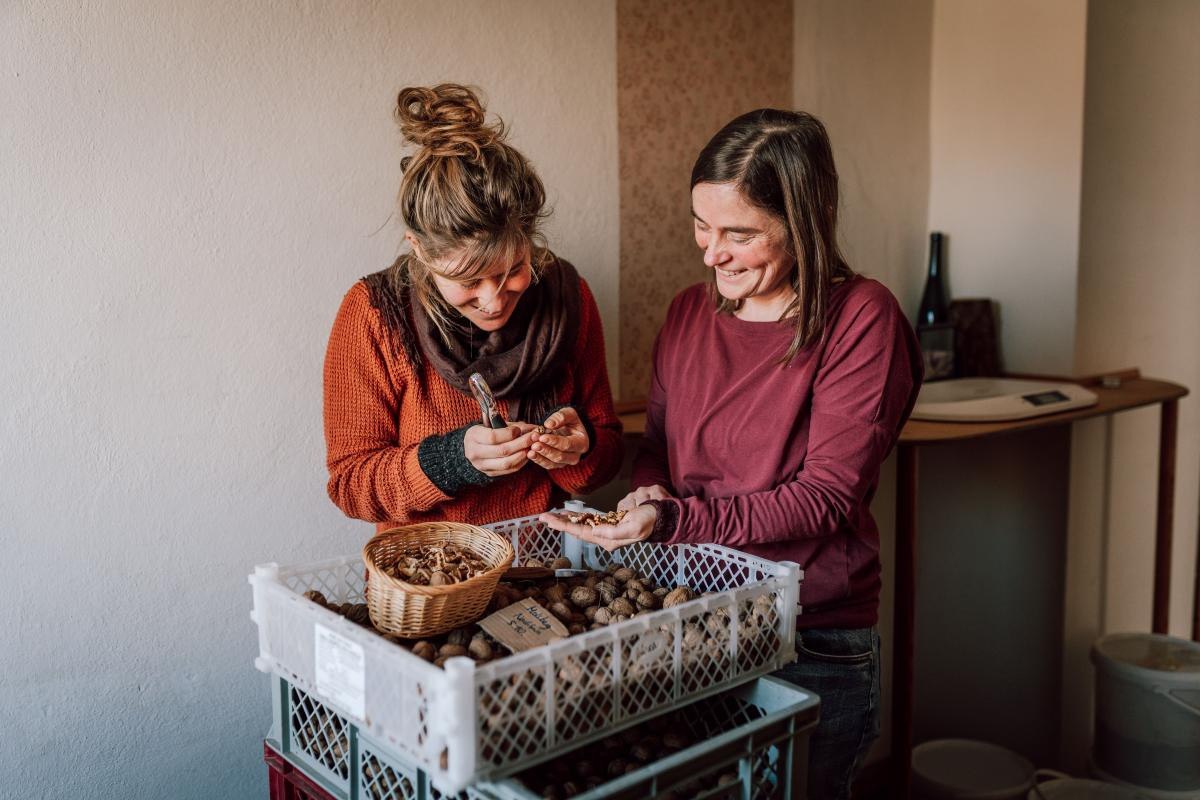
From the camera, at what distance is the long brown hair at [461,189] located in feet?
4.86

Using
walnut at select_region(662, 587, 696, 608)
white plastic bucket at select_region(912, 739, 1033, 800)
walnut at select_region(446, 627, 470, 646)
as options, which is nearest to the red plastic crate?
walnut at select_region(446, 627, 470, 646)

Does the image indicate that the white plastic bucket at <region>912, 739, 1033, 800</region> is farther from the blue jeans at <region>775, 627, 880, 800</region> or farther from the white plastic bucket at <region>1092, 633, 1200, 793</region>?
the blue jeans at <region>775, 627, 880, 800</region>

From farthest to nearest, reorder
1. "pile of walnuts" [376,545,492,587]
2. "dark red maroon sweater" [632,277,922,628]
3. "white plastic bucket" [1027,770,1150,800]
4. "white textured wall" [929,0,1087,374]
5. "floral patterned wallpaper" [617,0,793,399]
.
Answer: "white textured wall" [929,0,1087,374] → "white plastic bucket" [1027,770,1150,800] → "floral patterned wallpaper" [617,0,793,399] → "dark red maroon sweater" [632,277,922,628] → "pile of walnuts" [376,545,492,587]

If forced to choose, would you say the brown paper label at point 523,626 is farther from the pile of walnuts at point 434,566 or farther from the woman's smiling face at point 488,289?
the woman's smiling face at point 488,289

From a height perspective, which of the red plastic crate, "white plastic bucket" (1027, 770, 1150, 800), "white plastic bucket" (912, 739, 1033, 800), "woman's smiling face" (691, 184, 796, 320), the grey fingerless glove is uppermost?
"woman's smiling face" (691, 184, 796, 320)

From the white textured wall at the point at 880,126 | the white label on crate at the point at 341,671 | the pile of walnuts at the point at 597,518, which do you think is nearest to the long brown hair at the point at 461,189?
the pile of walnuts at the point at 597,518

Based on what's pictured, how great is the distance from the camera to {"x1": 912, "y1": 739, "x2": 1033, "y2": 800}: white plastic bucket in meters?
2.79

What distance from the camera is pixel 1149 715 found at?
2.81 metres

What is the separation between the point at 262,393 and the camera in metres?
1.88

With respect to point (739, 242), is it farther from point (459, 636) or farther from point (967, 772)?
point (967, 772)

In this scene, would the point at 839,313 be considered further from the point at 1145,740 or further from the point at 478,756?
the point at 1145,740

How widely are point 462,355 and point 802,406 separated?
545 millimetres

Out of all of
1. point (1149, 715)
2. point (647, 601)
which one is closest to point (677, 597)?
point (647, 601)

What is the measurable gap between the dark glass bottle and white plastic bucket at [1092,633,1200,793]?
3.04 ft
